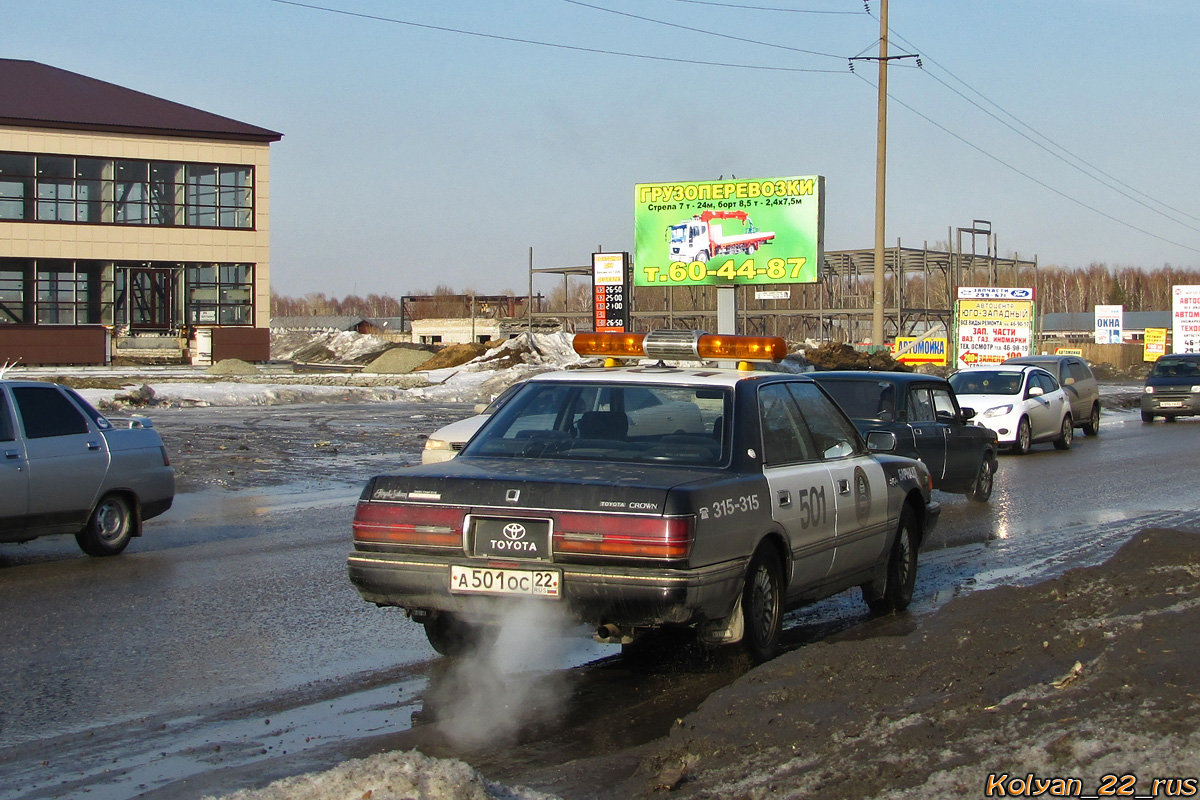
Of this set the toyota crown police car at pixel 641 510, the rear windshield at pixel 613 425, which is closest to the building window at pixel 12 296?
the toyota crown police car at pixel 641 510

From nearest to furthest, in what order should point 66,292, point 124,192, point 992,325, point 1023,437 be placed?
1. point 1023,437
2. point 992,325
3. point 66,292
4. point 124,192

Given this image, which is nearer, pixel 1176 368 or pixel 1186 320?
pixel 1176 368

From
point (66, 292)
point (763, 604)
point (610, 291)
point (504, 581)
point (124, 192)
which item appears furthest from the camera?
point (124, 192)

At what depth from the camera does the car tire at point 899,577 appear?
25.7ft

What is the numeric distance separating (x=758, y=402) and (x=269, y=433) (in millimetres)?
16611

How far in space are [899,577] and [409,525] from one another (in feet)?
11.8

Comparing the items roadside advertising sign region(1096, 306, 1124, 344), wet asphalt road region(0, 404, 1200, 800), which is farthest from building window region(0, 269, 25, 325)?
roadside advertising sign region(1096, 306, 1124, 344)

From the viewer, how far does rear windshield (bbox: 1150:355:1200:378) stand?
97.0 feet

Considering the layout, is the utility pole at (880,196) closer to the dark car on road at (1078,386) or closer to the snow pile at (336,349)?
the dark car on road at (1078,386)

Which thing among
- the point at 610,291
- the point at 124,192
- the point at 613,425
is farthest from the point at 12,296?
the point at 613,425

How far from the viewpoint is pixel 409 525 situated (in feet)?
18.8

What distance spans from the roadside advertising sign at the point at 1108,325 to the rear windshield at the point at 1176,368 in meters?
32.9

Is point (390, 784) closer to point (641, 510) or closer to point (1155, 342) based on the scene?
point (641, 510)

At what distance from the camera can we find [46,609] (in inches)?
311
